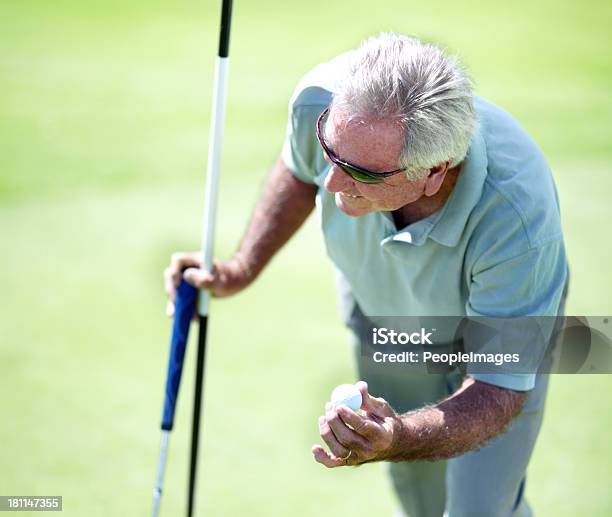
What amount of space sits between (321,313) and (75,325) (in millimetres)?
1141

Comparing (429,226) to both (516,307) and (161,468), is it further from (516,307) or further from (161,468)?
(161,468)

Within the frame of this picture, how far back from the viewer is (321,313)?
4605 mm

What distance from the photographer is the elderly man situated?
222 cm

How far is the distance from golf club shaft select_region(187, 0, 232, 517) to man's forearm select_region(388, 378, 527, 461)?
900 mm

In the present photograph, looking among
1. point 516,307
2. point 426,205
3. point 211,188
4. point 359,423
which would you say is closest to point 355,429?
point 359,423


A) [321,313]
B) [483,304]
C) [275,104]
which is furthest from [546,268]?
[275,104]

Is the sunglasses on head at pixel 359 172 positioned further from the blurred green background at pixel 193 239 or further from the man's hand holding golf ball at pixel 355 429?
the blurred green background at pixel 193 239

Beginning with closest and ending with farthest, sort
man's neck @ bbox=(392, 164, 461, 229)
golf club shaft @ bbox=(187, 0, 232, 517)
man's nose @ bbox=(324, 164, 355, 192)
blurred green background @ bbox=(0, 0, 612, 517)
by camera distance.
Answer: man's nose @ bbox=(324, 164, 355, 192)
man's neck @ bbox=(392, 164, 461, 229)
golf club shaft @ bbox=(187, 0, 232, 517)
blurred green background @ bbox=(0, 0, 612, 517)

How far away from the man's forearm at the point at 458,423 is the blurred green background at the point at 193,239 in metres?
1.14

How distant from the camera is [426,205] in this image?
2516 millimetres

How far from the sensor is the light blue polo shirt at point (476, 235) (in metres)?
2.39

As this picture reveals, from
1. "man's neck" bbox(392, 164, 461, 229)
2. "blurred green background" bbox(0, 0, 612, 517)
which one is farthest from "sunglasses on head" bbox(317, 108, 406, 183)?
"blurred green background" bbox(0, 0, 612, 517)

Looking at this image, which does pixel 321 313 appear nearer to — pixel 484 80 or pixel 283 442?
pixel 283 442

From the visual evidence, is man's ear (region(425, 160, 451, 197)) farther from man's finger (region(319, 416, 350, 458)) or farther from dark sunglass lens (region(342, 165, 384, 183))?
man's finger (region(319, 416, 350, 458))
